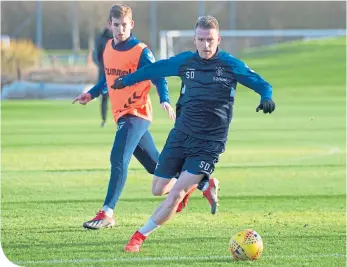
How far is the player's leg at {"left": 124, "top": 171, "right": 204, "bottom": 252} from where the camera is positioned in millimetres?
8383

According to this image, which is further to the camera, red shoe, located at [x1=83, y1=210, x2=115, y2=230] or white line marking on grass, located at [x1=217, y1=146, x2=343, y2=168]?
white line marking on grass, located at [x1=217, y1=146, x2=343, y2=168]

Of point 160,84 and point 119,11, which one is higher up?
point 119,11

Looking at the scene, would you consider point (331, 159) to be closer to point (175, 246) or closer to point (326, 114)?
point (175, 246)

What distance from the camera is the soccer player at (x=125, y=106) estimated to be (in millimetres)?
9539

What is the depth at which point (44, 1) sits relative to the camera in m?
61.7

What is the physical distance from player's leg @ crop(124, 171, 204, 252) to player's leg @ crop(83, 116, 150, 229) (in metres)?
1.04

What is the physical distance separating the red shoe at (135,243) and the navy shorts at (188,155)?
0.68 meters

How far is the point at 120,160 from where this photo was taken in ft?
31.7

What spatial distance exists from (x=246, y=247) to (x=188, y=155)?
1064 mm

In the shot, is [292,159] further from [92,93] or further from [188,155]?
[188,155]

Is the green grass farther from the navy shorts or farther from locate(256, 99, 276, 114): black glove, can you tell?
locate(256, 99, 276, 114): black glove

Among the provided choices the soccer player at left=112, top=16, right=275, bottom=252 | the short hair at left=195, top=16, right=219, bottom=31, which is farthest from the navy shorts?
the short hair at left=195, top=16, right=219, bottom=31

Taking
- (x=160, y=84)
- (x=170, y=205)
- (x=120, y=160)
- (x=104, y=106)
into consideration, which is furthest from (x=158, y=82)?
(x=104, y=106)

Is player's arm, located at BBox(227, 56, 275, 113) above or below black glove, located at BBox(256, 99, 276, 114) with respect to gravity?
above
